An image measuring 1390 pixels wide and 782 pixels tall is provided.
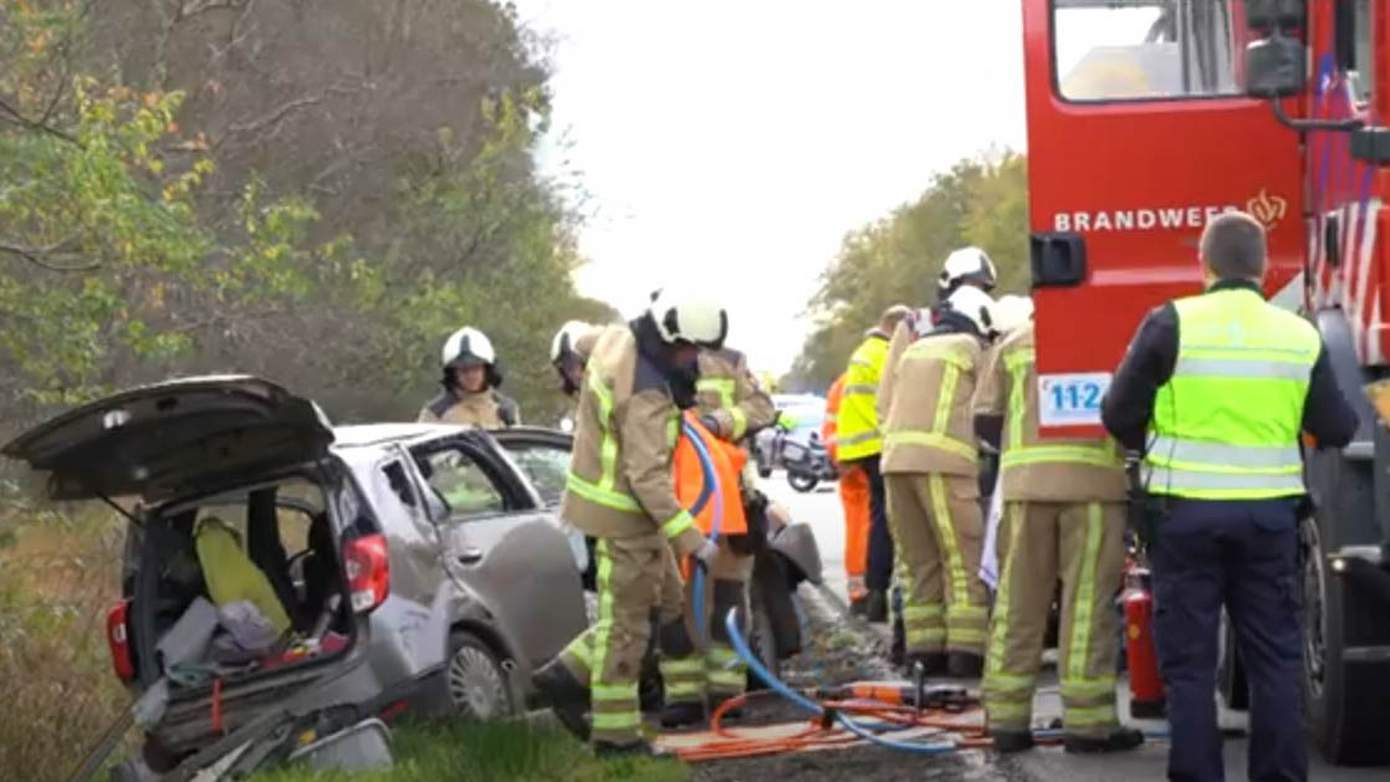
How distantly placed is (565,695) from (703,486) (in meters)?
1.23

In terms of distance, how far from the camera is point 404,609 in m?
9.46

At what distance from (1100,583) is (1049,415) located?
1.97ft

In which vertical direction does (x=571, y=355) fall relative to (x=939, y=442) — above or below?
above

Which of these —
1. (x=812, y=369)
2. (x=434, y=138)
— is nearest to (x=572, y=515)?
(x=434, y=138)

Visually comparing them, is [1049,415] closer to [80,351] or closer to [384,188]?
[80,351]

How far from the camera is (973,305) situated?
1185cm

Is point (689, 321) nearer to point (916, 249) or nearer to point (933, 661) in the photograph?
point (933, 661)

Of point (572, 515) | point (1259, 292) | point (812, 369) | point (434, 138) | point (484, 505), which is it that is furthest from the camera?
point (812, 369)

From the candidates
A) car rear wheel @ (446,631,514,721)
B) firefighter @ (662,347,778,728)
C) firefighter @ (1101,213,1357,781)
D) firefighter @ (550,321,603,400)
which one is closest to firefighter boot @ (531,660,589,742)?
car rear wheel @ (446,631,514,721)

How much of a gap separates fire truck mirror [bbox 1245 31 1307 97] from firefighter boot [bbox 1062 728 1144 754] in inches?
99.9

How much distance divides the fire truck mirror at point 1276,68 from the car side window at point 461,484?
3.91 meters

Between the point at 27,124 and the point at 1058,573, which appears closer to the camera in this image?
the point at 1058,573

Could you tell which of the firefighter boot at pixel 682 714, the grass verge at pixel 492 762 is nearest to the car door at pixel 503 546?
the firefighter boot at pixel 682 714

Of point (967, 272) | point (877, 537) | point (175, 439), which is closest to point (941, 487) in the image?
point (967, 272)
